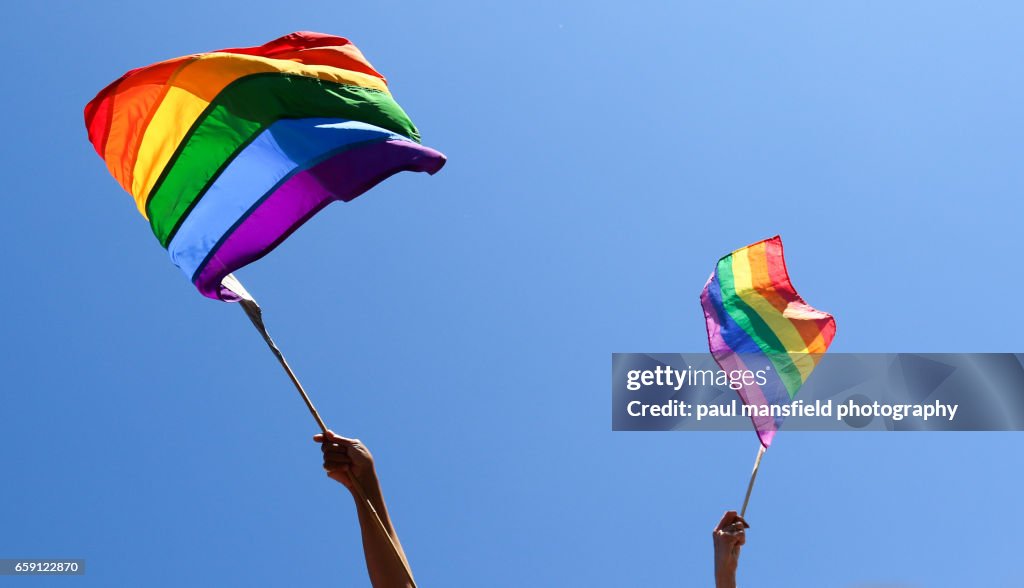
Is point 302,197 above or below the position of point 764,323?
below

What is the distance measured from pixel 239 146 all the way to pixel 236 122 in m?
0.17

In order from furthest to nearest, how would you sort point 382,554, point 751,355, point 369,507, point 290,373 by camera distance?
point 751,355, point 290,373, point 369,507, point 382,554

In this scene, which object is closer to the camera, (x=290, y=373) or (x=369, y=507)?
(x=369, y=507)

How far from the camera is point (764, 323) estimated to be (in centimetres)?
1336

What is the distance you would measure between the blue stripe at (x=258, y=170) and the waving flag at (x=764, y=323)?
19.7ft

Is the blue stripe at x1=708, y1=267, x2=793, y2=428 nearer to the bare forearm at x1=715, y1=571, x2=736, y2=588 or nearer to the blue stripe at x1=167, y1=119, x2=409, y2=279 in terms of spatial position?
the bare forearm at x1=715, y1=571, x2=736, y2=588

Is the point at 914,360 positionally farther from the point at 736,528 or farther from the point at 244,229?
the point at 244,229

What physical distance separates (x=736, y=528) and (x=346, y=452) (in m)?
3.74

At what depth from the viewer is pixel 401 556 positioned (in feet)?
19.2

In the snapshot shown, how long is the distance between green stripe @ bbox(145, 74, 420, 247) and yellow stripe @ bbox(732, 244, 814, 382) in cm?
605

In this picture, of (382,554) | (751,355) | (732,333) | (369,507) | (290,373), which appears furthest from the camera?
(732,333)

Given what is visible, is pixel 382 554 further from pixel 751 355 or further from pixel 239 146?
pixel 751 355

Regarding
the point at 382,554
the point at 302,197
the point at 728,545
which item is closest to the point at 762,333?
the point at 728,545

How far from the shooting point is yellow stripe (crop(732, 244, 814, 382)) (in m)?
13.2
